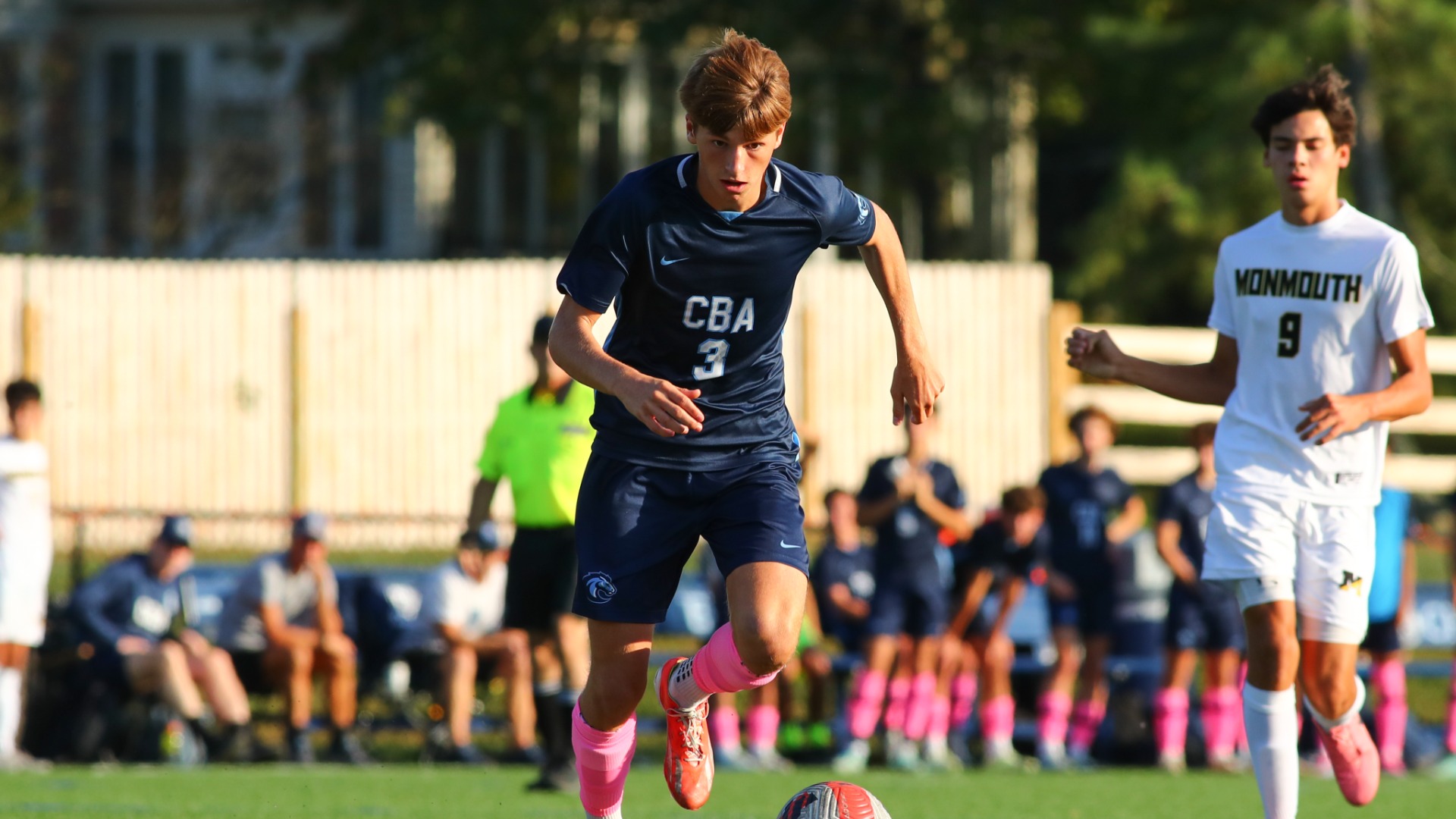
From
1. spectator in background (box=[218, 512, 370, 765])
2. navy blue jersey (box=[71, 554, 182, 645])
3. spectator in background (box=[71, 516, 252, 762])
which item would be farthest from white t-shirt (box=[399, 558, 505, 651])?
navy blue jersey (box=[71, 554, 182, 645])

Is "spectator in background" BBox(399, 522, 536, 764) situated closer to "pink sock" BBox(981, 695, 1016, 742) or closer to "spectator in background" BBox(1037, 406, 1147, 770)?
"pink sock" BBox(981, 695, 1016, 742)

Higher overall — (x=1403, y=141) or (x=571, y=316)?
(x=1403, y=141)

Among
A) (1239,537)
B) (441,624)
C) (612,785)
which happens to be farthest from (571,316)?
(441,624)

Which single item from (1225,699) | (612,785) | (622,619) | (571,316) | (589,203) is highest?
(589,203)

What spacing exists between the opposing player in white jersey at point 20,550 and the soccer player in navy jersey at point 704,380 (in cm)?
611

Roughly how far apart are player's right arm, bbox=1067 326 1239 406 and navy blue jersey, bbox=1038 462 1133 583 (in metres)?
5.80

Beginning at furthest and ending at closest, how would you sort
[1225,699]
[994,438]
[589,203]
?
[589,203], [994,438], [1225,699]

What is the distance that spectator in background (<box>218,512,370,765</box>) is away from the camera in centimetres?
1182

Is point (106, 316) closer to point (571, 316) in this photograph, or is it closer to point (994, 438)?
point (994, 438)

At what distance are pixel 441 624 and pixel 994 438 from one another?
25.3ft

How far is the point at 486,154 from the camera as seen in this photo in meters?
26.8

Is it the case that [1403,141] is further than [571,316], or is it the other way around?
[1403,141]

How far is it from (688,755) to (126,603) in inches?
273

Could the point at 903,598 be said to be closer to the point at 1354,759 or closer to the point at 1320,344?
the point at 1354,759
